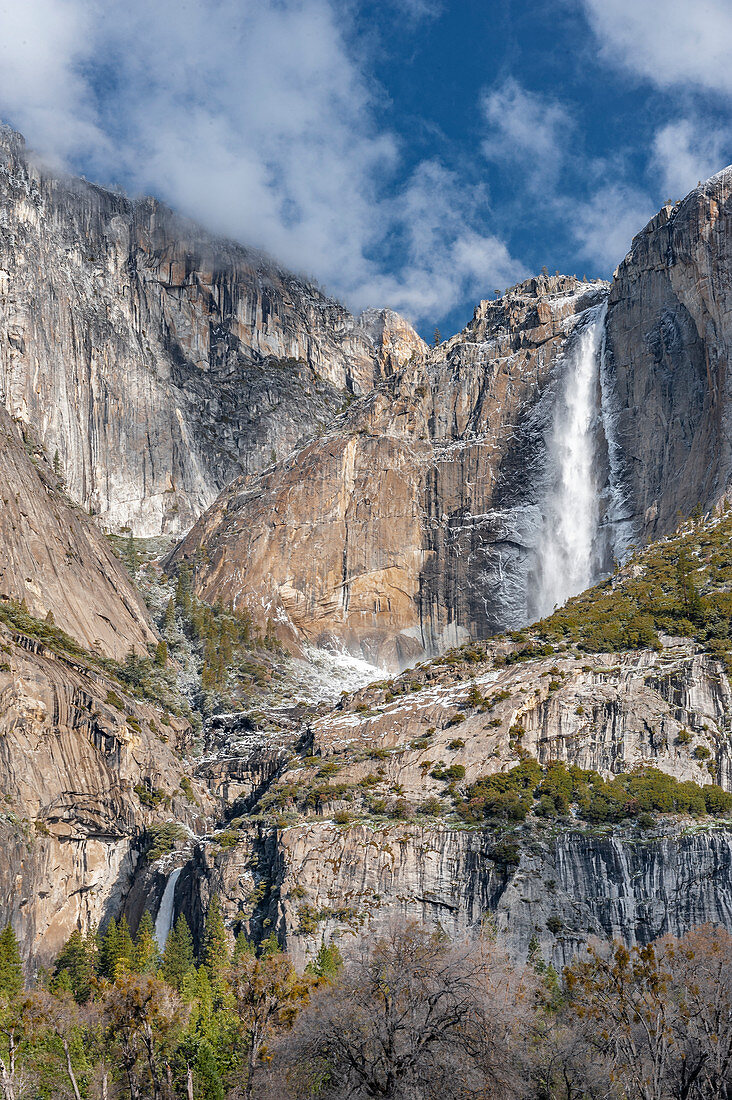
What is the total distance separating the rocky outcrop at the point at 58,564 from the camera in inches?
4528

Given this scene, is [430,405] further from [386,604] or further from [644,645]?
[644,645]

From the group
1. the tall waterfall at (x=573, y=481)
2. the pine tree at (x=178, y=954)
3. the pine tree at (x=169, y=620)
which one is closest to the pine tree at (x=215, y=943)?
the pine tree at (x=178, y=954)

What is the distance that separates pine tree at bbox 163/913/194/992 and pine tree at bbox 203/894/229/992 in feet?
4.00

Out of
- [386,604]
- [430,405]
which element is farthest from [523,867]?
[430,405]

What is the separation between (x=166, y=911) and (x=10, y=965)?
2007 centimetres

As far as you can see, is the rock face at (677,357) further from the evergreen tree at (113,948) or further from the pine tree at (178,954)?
the evergreen tree at (113,948)

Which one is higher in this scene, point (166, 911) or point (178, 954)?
→ point (166, 911)

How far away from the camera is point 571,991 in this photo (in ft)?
160

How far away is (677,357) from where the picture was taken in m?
130

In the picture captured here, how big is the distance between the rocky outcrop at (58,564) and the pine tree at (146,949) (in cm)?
3596

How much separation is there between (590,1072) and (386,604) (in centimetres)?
10498

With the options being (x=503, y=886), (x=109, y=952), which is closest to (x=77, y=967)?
(x=109, y=952)

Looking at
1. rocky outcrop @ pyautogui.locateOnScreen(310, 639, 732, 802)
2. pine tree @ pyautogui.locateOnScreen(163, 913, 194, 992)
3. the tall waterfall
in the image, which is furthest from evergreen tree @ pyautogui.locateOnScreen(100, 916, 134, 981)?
the tall waterfall

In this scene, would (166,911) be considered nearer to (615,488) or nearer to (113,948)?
(113,948)
